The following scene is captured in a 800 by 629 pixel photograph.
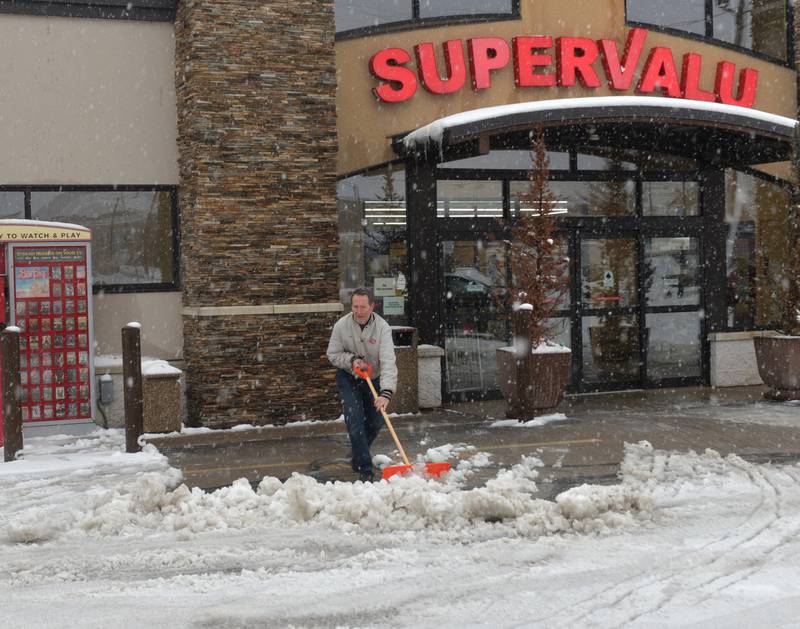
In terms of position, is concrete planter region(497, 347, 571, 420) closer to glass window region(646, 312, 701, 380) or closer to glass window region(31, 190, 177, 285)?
glass window region(646, 312, 701, 380)

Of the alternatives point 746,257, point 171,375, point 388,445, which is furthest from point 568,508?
point 746,257

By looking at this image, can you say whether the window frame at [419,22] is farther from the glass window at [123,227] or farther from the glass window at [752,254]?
the glass window at [752,254]

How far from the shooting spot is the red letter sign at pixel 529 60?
14.5 metres

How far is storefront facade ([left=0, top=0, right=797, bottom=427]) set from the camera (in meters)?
12.3

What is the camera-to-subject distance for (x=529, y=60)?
47.6ft

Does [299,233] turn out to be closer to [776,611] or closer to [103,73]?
[103,73]

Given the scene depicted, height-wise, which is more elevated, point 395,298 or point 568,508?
point 395,298

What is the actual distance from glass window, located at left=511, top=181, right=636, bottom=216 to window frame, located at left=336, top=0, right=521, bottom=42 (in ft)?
7.92

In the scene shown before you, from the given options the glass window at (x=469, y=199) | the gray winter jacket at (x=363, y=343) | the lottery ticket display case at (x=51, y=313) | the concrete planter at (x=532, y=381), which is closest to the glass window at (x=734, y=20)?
the glass window at (x=469, y=199)

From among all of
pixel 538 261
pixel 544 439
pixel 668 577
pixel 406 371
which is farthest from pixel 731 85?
pixel 668 577

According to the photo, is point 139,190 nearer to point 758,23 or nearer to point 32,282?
point 32,282

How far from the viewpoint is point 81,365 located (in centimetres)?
1152

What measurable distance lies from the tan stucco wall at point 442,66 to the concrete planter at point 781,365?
4.45 meters

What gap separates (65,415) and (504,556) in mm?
6733
